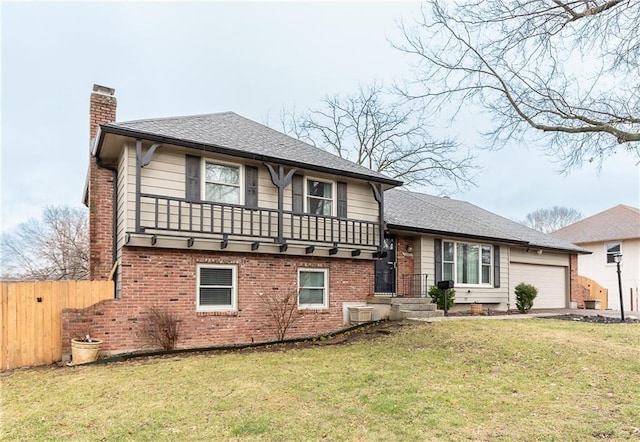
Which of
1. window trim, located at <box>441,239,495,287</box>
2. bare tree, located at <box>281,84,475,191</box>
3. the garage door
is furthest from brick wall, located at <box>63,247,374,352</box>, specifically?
bare tree, located at <box>281,84,475,191</box>

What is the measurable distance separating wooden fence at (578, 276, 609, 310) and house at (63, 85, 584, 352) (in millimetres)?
12516

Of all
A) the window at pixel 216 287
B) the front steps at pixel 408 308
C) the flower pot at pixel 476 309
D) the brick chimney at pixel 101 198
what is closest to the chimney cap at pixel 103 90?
Result: the brick chimney at pixel 101 198

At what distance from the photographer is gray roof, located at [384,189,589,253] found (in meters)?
14.8

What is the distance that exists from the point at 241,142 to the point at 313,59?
14.8 feet

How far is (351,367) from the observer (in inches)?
298

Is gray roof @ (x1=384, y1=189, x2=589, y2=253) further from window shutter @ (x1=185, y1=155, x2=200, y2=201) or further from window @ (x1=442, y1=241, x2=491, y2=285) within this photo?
window shutter @ (x1=185, y1=155, x2=200, y2=201)

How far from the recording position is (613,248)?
82.5 ft

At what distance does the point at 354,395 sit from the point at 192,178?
20.9 ft

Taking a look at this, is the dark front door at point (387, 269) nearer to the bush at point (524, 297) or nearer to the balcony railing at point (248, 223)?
the balcony railing at point (248, 223)

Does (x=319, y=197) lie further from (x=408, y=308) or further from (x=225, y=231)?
(x=408, y=308)

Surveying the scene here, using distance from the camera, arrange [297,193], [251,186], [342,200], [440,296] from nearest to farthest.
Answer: [251,186]
[297,193]
[342,200]
[440,296]

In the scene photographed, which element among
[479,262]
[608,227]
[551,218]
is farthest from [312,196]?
[551,218]

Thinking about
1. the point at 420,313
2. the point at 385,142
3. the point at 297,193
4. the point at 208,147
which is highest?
the point at 385,142

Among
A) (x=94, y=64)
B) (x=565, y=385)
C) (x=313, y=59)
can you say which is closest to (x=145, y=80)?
(x=94, y=64)
